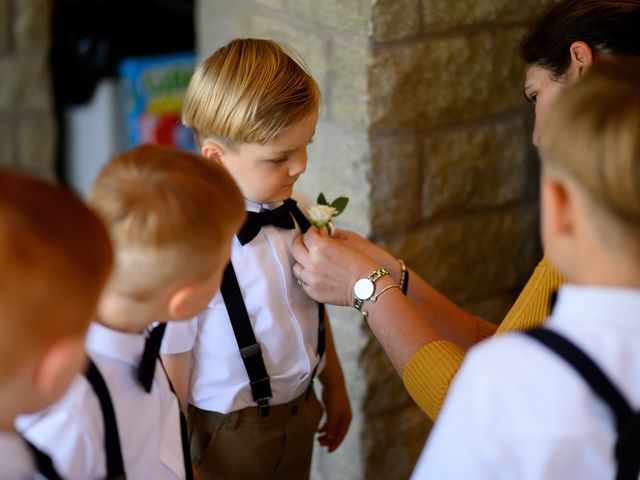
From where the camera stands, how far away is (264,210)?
148cm

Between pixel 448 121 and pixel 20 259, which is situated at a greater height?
pixel 20 259

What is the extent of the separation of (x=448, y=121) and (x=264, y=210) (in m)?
0.70

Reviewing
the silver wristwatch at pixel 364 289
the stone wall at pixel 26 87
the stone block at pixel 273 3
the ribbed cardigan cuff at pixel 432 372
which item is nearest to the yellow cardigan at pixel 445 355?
the ribbed cardigan cuff at pixel 432 372

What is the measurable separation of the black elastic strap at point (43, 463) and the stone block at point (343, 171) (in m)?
1.04

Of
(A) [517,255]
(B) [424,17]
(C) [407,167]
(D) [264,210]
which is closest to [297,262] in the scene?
(D) [264,210]

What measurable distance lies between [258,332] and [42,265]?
0.66m

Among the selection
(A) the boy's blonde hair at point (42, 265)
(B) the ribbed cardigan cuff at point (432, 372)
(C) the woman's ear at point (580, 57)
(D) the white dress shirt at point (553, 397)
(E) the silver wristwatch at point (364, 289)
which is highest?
(C) the woman's ear at point (580, 57)

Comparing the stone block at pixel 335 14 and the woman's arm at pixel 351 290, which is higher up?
the stone block at pixel 335 14

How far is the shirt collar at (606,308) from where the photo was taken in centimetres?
94

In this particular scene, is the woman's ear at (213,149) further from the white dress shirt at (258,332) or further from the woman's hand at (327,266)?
the woman's hand at (327,266)

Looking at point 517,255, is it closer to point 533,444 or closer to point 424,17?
point 424,17

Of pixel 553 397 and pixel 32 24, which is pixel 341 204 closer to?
pixel 553 397

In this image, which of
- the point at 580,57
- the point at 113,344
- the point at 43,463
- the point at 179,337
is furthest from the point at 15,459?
the point at 580,57

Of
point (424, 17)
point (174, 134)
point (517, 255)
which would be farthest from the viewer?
point (174, 134)
